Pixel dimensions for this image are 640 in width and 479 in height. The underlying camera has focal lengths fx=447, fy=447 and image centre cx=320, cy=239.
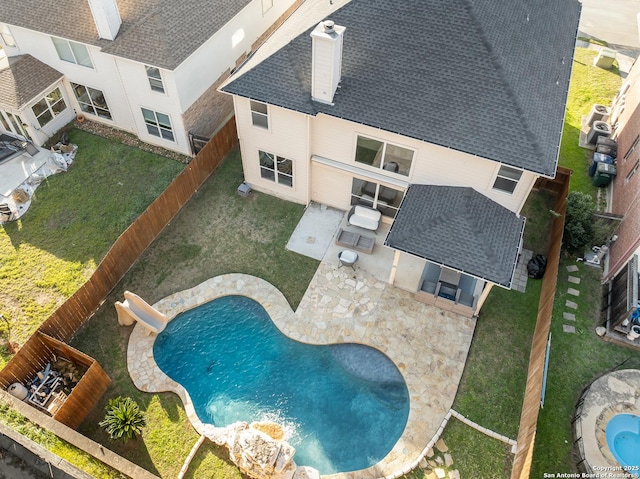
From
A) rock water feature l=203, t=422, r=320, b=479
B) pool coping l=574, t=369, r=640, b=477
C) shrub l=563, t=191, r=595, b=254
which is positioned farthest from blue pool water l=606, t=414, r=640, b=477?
rock water feature l=203, t=422, r=320, b=479

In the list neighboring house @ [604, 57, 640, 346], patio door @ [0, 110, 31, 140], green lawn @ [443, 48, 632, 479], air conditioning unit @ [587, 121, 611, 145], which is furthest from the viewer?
air conditioning unit @ [587, 121, 611, 145]

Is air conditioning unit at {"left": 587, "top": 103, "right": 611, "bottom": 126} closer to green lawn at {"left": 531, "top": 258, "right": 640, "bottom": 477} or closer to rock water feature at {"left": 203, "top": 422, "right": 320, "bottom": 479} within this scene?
green lawn at {"left": 531, "top": 258, "right": 640, "bottom": 477}

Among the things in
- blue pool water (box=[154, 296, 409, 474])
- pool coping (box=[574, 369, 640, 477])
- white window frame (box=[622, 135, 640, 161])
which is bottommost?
blue pool water (box=[154, 296, 409, 474])

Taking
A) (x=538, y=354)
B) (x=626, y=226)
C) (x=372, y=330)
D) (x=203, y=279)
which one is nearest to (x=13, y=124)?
(x=203, y=279)

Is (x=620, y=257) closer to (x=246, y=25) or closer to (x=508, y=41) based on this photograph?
(x=508, y=41)

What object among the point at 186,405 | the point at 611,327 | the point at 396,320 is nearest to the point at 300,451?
the point at 186,405

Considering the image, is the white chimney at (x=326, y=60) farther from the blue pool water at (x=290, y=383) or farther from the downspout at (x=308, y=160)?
the blue pool water at (x=290, y=383)

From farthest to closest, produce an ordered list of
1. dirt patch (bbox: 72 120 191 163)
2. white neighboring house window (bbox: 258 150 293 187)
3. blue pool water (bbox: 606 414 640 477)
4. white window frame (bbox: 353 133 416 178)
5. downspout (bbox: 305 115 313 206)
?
dirt patch (bbox: 72 120 191 163), white neighboring house window (bbox: 258 150 293 187), downspout (bbox: 305 115 313 206), white window frame (bbox: 353 133 416 178), blue pool water (bbox: 606 414 640 477)
